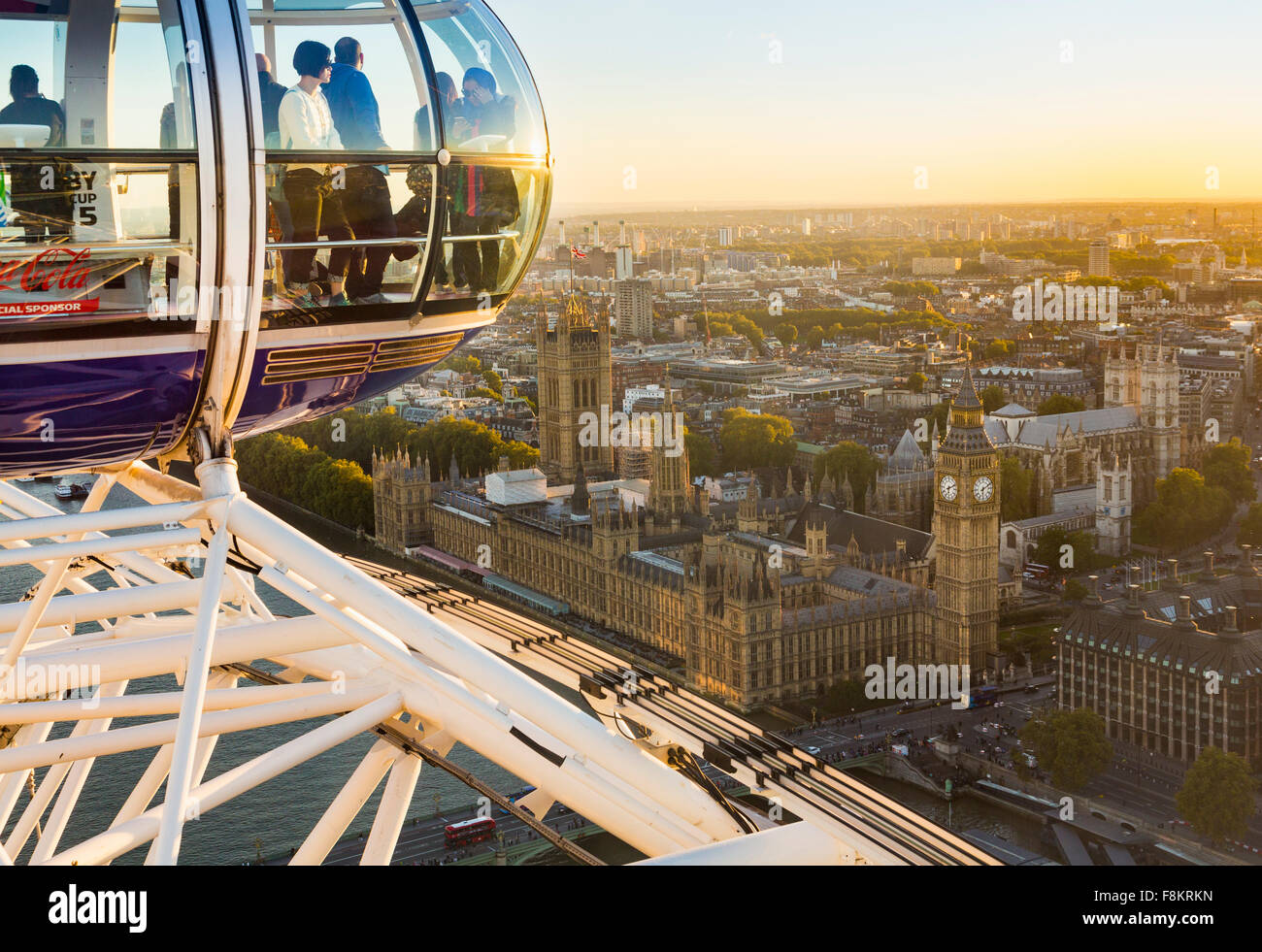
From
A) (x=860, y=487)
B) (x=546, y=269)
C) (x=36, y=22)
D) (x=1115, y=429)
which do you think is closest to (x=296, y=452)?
(x=860, y=487)

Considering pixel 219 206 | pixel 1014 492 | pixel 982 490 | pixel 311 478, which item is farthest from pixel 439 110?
pixel 311 478

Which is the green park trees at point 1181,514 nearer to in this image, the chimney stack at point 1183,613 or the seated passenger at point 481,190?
the chimney stack at point 1183,613

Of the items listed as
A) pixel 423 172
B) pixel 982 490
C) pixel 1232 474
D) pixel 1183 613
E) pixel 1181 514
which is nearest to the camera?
pixel 423 172

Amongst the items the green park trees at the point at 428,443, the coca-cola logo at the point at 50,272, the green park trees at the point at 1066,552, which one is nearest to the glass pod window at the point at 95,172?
the coca-cola logo at the point at 50,272

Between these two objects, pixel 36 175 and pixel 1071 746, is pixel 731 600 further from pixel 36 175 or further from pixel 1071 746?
pixel 36 175

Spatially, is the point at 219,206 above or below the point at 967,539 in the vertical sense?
above

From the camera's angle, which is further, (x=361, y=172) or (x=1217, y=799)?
(x=1217, y=799)
